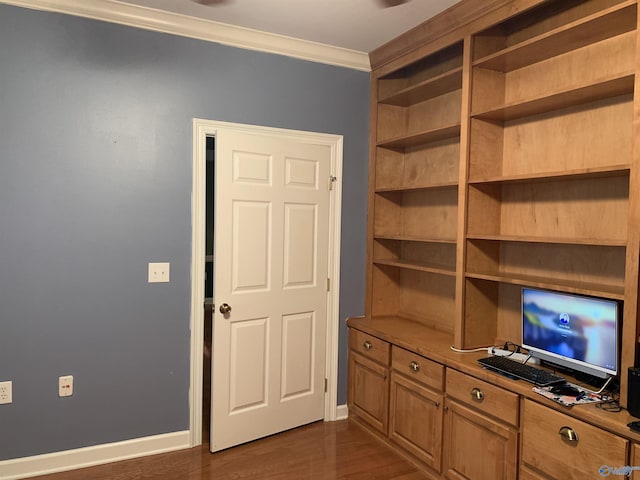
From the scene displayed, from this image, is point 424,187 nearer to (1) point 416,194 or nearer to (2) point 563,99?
(1) point 416,194

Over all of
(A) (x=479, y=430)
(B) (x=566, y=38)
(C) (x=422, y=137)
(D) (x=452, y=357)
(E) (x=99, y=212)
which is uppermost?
(B) (x=566, y=38)

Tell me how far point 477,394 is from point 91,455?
223cm

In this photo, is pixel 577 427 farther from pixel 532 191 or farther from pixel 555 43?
pixel 555 43

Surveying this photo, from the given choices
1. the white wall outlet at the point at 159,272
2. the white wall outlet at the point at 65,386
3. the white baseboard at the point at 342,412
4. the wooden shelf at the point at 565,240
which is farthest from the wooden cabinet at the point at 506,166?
the white wall outlet at the point at 65,386

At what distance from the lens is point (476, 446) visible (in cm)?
239

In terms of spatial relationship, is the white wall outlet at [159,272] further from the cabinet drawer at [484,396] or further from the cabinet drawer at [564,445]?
the cabinet drawer at [564,445]

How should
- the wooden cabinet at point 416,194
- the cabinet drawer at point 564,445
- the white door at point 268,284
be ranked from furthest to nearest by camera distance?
the wooden cabinet at point 416,194 < the white door at point 268,284 < the cabinet drawer at point 564,445

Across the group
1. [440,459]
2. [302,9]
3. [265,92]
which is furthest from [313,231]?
[440,459]

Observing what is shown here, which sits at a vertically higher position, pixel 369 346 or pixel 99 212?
→ pixel 99 212

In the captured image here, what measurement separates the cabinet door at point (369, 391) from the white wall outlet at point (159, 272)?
1450 millimetres

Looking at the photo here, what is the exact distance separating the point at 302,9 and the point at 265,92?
0.62 metres

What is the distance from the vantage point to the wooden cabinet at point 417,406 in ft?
8.73

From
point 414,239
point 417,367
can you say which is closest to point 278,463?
point 417,367

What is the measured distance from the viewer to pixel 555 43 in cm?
232
